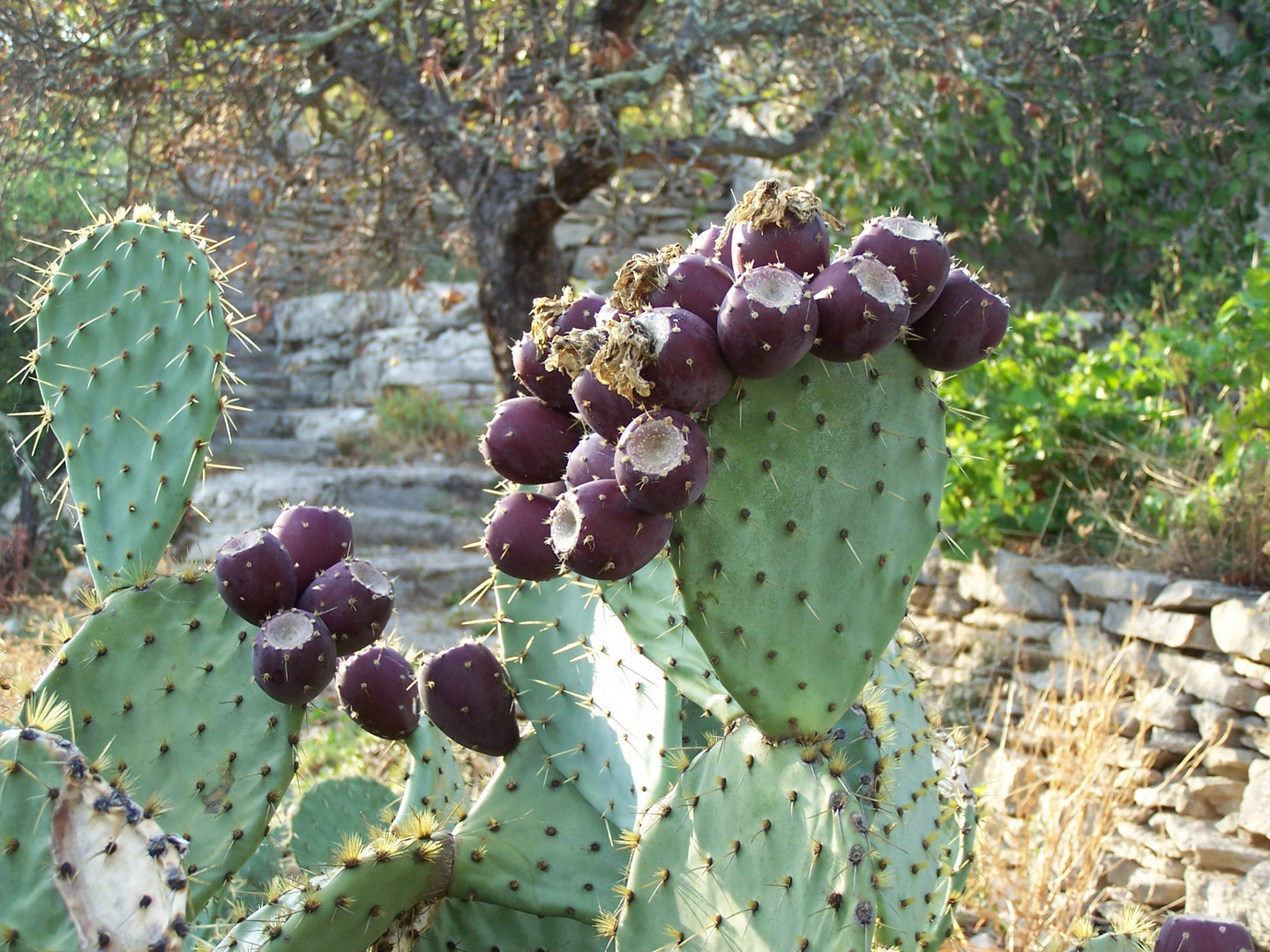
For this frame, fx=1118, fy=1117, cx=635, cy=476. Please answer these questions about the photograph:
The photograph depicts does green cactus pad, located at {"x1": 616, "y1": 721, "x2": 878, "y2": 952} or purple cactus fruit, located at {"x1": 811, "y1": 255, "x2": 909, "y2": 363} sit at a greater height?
purple cactus fruit, located at {"x1": 811, "y1": 255, "x2": 909, "y2": 363}

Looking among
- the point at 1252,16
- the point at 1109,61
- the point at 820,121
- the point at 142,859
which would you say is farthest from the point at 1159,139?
the point at 142,859

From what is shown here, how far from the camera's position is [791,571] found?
46.9 inches

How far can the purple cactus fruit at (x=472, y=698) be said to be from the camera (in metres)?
1.59

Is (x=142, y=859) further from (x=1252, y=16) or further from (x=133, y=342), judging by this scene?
(x=1252, y=16)

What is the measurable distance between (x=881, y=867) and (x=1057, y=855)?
1889 mm

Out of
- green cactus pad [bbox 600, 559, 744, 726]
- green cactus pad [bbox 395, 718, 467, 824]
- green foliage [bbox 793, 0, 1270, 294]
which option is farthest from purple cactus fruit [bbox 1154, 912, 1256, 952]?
green foliage [bbox 793, 0, 1270, 294]

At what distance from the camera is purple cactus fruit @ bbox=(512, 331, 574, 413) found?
3.82 ft

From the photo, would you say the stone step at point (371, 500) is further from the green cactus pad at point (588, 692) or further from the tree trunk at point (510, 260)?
the green cactus pad at point (588, 692)

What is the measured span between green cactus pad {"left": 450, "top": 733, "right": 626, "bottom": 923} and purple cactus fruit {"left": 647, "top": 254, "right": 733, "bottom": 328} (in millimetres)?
805

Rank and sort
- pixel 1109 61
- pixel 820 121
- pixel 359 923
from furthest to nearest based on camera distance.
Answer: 1. pixel 1109 61
2. pixel 820 121
3. pixel 359 923

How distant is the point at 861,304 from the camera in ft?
3.42

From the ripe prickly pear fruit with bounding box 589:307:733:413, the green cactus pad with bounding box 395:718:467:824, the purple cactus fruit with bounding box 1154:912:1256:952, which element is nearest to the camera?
the ripe prickly pear fruit with bounding box 589:307:733:413

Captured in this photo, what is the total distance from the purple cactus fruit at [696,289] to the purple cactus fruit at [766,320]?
0.03 m

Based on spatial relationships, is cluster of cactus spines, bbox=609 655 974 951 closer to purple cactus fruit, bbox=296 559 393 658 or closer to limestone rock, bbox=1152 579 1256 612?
purple cactus fruit, bbox=296 559 393 658
